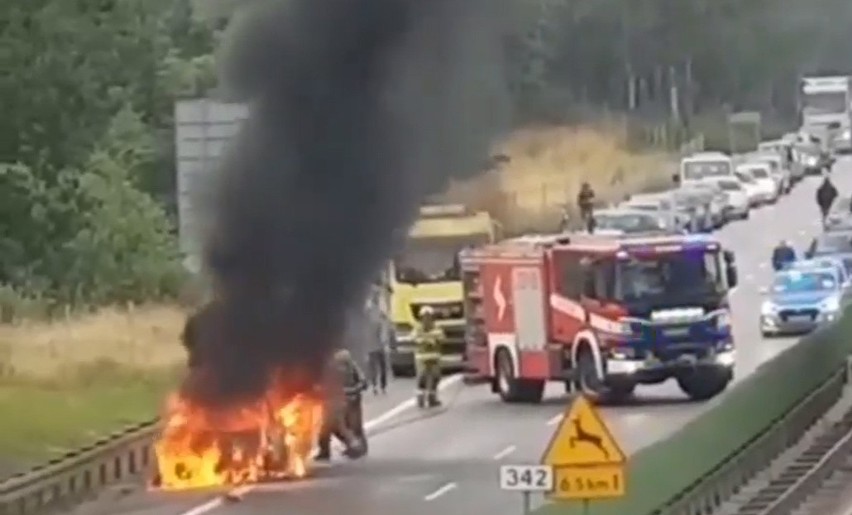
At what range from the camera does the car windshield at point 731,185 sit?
76938 millimetres

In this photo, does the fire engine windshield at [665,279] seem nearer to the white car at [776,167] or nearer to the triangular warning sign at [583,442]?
the triangular warning sign at [583,442]

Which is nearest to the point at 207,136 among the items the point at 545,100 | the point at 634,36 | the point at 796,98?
the point at 545,100

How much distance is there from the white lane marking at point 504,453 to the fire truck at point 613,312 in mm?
2853

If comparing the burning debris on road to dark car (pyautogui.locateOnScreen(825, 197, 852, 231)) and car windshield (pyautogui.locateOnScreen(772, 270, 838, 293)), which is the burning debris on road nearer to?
car windshield (pyautogui.locateOnScreen(772, 270, 838, 293))

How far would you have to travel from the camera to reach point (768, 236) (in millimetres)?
73938

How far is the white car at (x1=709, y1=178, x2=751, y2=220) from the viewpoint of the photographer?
76.8m

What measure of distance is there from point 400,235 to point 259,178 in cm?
245

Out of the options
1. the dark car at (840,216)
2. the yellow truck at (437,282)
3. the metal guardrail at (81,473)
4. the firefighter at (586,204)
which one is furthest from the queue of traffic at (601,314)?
the dark car at (840,216)

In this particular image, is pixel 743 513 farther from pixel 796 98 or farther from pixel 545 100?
pixel 796 98

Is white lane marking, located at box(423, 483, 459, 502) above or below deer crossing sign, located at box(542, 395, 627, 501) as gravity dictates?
below

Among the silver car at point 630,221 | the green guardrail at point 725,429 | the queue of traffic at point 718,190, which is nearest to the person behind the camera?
the green guardrail at point 725,429

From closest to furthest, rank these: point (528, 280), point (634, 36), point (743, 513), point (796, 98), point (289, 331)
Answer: point (743, 513), point (289, 331), point (528, 280), point (634, 36), point (796, 98)

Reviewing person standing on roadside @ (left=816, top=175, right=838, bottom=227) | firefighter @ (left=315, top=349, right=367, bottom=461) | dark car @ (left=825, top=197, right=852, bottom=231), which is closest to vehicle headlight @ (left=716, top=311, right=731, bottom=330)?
firefighter @ (left=315, top=349, right=367, bottom=461)

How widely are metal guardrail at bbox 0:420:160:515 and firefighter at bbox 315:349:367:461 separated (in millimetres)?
1974
